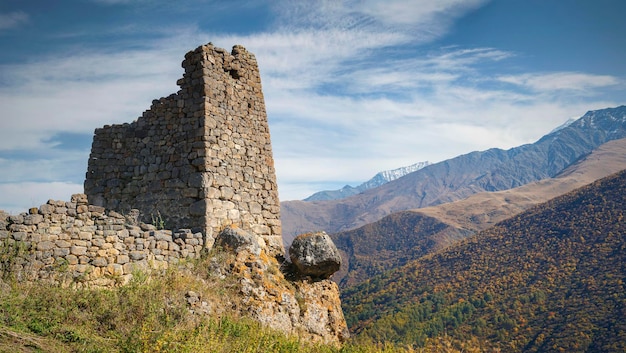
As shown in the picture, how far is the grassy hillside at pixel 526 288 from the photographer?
174 feet

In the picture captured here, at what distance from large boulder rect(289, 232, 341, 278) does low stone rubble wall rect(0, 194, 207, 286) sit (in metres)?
2.25

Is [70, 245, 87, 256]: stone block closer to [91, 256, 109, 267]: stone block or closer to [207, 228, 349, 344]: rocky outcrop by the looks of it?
[91, 256, 109, 267]: stone block

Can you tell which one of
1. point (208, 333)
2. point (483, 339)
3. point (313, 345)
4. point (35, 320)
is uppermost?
point (35, 320)

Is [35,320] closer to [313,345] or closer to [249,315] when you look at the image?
[249,315]

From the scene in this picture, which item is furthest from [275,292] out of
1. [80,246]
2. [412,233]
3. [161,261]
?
[412,233]

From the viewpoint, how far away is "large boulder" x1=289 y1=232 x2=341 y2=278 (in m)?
10.1

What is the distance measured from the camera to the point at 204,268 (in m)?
8.86

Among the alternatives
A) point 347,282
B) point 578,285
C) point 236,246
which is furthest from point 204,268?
point 347,282

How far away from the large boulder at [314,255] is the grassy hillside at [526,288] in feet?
102

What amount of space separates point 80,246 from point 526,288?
7183cm

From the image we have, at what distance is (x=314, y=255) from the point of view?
10109 millimetres

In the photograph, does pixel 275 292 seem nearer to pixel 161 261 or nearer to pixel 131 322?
pixel 161 261

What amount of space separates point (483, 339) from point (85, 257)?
56267 millimetres

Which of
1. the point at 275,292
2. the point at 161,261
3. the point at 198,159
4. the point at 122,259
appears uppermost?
the point at 198,159
